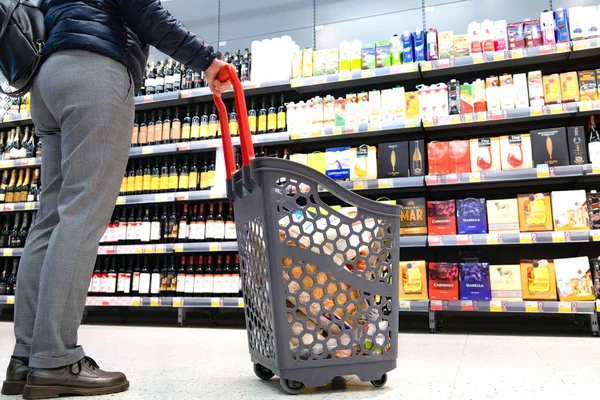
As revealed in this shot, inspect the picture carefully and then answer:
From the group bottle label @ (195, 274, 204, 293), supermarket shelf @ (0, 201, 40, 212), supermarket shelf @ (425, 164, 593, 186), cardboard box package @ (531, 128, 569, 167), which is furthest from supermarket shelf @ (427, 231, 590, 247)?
supermarket shelf @ (0, 201, 40, 212)

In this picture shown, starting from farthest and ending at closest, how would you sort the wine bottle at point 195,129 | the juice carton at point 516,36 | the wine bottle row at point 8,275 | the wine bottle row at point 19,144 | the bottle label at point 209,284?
1. the wine bottle row at point 19,144
2. the wine bottle row at point 8,275
3. the wine bottle at point 195,129
4. the bottle label at point 209,284
5. the juice carton at point 516,36

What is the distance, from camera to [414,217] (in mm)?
3451

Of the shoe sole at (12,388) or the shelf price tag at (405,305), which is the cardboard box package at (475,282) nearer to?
the shelf price tag at (405,305)

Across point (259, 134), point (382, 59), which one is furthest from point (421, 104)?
point (259, 134)

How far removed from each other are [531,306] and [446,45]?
1945mm

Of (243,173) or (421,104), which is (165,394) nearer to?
(243,173)

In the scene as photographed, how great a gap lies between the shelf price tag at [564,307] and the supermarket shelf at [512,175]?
2.67 ft

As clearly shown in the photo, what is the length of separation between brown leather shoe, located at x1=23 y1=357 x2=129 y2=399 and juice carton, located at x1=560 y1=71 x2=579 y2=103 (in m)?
3.26

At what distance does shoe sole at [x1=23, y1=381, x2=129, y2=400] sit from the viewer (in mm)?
1239

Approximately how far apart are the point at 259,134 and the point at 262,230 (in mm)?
2748

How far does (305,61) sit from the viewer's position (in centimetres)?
399

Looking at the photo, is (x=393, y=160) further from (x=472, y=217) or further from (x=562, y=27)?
(x=562, y=27)

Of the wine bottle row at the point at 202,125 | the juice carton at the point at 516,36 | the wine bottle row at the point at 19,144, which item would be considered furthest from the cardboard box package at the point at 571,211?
the wine bottle row at the point at 19,144

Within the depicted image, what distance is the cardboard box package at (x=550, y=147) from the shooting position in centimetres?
321
